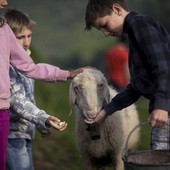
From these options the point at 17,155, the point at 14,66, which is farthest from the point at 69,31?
the point at 14,66

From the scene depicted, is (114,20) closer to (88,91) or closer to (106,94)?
(88,91)

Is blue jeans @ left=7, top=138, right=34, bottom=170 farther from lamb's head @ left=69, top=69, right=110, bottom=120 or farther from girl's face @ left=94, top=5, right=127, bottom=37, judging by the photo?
girl's face @ left=94, top=5, right=127, bottom=37

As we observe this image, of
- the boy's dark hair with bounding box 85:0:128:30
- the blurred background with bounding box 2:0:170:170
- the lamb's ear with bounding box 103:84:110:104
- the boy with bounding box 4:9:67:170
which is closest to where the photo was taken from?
the boy's dark hair with bounding box 85:0:128:30

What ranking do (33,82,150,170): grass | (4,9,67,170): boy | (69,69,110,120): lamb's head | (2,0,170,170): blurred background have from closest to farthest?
(4,9,67,170): boy
(69,69,110,120): lamb's head
(33,82,150,170): grass
(2,0,170,170): blurred background

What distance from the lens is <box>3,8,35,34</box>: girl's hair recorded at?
657 centimetres

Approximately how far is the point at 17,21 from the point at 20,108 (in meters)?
0.83

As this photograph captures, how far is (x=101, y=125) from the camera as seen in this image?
736 centimetres

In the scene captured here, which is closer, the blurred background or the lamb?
the lamb

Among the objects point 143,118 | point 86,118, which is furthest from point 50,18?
point 86,118

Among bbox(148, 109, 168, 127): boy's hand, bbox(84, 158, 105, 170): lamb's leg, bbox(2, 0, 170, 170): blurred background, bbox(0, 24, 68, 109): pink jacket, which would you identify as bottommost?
bbox(84, 158, 105, 170): lamb's leg

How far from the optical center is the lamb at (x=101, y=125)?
6.91m

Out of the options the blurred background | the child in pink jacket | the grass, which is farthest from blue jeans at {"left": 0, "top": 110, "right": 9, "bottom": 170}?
the blurred background

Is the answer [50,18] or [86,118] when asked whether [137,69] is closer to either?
[86,118]

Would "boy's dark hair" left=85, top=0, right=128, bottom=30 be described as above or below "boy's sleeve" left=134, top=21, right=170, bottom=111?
above
